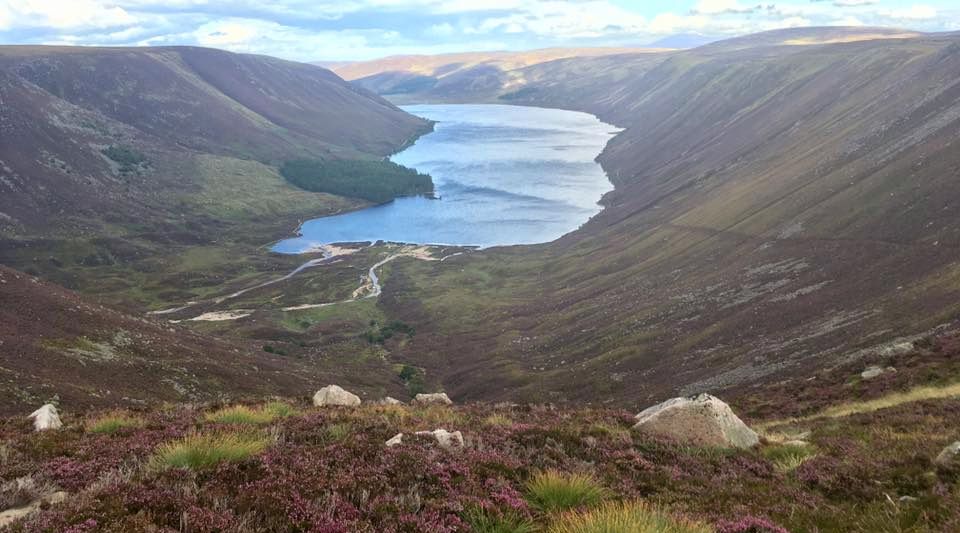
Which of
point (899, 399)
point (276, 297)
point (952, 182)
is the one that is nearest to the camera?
point (899, 399)

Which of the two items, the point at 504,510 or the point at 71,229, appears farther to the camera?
the point at 71,229

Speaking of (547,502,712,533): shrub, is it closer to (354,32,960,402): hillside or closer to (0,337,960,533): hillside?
(0,337,960,533): hillside

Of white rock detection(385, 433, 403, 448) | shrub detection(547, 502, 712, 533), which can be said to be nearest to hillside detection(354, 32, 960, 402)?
white rock detection(385, 433, 403, 448)

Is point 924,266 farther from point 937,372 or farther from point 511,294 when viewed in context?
point 511,294

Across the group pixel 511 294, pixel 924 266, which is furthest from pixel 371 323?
pixel 924 266

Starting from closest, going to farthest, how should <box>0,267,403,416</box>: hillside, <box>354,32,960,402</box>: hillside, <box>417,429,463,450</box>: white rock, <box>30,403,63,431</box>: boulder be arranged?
1. <box>417,429,463,450</box>: white rock
2. <box>30,403,63,431</box>: boulder
3. <box>0,267,403,416</box>: hillside
4. <box>354,32,960,402</box>: hillside

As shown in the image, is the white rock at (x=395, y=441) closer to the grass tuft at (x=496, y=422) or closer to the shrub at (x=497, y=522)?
the shrub at (x=497, y=522)
